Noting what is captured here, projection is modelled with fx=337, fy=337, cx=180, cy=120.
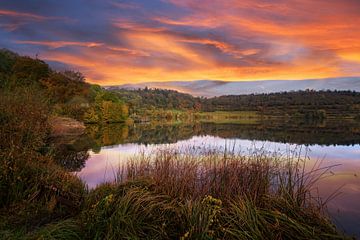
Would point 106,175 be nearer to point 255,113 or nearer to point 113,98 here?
point 113,98

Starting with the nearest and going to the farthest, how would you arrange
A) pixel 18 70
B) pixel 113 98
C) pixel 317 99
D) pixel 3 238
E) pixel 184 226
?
pixel 3 238 < pixel 184 226 < pixel 18 70 < pixel 113 98 < pixel 317 99

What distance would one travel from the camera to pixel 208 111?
158m

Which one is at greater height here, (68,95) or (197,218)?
(68,95)

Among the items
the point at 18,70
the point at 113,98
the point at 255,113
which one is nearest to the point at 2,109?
the point at 18,70

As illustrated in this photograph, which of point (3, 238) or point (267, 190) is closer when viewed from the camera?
point (3, 238)

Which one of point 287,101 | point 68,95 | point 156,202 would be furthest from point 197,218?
point 287,101

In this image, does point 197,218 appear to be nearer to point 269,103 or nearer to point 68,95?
point 68,95

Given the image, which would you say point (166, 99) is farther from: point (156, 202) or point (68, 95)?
point (156, 202)

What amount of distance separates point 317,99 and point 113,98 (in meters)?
86.6

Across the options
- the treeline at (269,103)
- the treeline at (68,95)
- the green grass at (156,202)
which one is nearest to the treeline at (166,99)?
the treeline at (269,103)

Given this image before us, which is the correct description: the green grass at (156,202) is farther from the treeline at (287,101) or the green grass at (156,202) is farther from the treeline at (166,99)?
the treeline at (166,99)

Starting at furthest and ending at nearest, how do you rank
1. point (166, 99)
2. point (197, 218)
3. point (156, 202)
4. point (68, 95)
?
point (166, 99), point (68, 95), point (156, 202), point (197, 218)

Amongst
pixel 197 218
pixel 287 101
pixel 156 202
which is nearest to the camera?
pixel 197 218

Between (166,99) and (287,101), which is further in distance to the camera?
(166,99)
